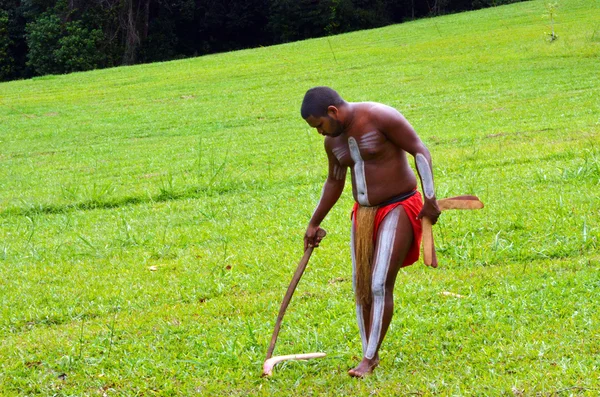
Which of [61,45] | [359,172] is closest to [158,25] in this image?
[61,45]

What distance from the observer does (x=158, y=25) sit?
43000mm

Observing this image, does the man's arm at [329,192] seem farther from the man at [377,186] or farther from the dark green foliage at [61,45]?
the dark green foliage at [61,45]

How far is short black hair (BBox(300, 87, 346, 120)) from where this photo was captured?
4.27 metres

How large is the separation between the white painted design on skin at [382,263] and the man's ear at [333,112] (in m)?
0.61

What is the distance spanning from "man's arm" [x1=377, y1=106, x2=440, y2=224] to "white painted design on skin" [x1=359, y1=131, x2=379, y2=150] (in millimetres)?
53

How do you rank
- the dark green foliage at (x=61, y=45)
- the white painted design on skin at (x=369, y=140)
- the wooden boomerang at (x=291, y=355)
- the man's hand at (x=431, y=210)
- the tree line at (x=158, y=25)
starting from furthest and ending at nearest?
the tree line at (x=158, y=25) < the dark green foliage at (x=61, y=45) < the wooden boomerang at (x=291, y=355) < the white painted design on skin at (x=369, y=140) < the man's hand at (x=431, y=210)

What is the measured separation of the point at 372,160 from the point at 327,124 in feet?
1.06

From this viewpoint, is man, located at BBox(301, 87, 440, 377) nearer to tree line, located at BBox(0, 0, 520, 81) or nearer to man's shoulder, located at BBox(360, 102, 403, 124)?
man's shoulder, located at BBox(360, 102, 403, 124)

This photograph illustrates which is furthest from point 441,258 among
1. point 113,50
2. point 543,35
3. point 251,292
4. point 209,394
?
point 113,50

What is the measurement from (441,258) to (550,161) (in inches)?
151

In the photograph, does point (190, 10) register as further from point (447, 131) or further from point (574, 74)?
point (447, 131)

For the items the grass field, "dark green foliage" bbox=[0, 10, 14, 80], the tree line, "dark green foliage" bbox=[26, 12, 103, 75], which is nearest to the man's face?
the grass field

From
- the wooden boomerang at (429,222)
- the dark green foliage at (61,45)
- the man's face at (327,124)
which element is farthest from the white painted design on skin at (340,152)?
the dark green foliage at (61,45)

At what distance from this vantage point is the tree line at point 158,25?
38.1m
